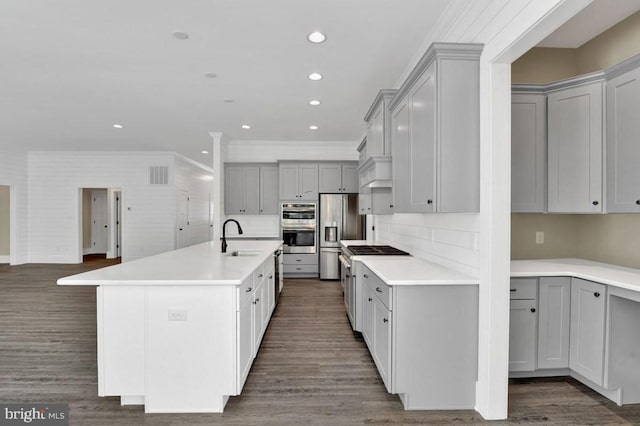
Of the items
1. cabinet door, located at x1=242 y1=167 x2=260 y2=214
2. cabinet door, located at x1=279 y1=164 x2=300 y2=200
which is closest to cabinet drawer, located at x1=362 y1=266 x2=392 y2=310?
cabinet door, located at x1=279 y1=164 x2=300 y2=200

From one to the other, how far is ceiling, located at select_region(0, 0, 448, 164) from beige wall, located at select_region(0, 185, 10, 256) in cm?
343

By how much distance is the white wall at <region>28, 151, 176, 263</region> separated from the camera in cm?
808

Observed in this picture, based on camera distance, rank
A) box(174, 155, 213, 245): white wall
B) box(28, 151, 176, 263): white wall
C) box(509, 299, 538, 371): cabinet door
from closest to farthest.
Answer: box(509, 299, 538, 371): cabinet door < box(28, 151, 176, 263): white wall < box(174, 155, 213, 245): white wall

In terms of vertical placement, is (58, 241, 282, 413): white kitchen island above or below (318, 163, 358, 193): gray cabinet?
below

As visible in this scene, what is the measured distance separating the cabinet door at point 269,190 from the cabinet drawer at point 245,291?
4.20 m

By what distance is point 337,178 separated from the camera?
657cm

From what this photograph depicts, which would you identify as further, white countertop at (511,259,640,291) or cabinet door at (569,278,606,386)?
cabinet door at (569,278,606,386)

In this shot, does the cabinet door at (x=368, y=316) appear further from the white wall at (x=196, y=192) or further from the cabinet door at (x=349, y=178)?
the white wall at (x=196, y=192)

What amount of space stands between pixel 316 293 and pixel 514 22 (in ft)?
14.7

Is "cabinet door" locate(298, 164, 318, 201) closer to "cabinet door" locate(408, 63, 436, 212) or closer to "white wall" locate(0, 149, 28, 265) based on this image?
"cabinet door" locate(408, 63, 436, 212)

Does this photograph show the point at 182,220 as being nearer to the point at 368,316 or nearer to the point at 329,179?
the point at 329,179

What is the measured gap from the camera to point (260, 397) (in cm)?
231

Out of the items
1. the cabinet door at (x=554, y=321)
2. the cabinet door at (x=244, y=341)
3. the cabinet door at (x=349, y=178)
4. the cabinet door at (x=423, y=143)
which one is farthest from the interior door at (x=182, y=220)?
the cabinet door at (x=554, y=321)

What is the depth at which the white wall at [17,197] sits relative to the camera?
7598 millimetres
